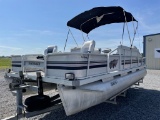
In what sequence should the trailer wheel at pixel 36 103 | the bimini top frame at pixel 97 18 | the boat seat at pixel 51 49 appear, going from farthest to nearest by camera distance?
the bimini top frame at pixel 97 18
the boat seat at pixel 51 49
the trailer wheel at pixel 36 103

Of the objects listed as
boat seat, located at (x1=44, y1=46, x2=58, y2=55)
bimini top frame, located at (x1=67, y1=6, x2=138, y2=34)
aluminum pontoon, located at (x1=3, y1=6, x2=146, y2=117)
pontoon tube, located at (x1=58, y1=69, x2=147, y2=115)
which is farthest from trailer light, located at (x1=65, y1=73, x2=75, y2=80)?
bimini top frame, located at (x1=67, y1=6, x2=138, y2=34)

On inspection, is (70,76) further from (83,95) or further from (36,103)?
(36,103)

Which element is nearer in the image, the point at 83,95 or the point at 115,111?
the point at 83,95

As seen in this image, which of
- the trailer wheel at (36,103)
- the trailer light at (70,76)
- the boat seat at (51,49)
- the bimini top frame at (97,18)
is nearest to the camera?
the trailer light at (70,76)

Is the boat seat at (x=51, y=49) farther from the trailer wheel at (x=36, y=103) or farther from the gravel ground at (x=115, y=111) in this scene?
the trailer wheel at (x=36, y=103)

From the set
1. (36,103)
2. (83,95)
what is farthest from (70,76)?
(36,103)

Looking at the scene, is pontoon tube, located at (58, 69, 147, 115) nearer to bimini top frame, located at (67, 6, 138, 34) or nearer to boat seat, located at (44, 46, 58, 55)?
boat seat, located at (44, 46, 58, 55)

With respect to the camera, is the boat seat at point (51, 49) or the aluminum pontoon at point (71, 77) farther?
the boat seat at point (51, 49)

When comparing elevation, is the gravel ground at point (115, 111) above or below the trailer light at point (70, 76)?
below

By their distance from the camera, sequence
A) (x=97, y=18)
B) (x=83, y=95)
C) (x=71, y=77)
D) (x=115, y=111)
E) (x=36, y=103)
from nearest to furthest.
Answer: (x=71, y=77)
(x=83, y=95)
(x=36, y=103)
(x=115, y=111)
(x=97, y=18)

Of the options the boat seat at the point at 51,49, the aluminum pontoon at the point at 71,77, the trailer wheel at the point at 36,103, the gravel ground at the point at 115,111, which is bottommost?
the gravel ground at the point at 115,111

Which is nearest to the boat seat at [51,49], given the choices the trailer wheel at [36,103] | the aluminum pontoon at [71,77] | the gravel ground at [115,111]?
the aluminum pontoon at [71,77]

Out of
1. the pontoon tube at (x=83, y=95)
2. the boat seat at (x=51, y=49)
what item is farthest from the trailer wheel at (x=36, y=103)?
the boat seat at (x=51, y=49)

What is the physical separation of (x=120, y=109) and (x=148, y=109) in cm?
74
